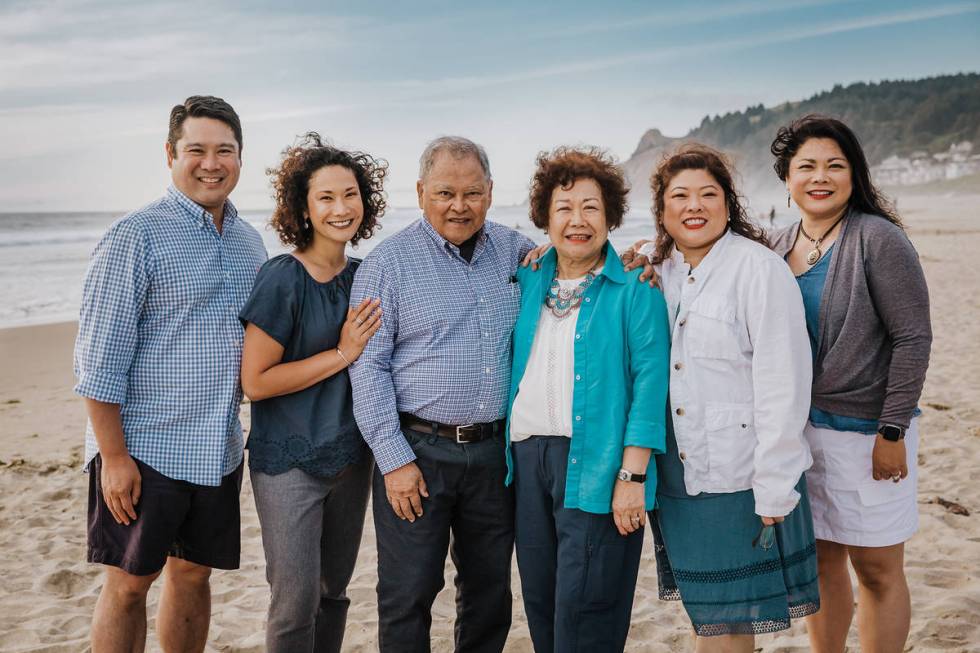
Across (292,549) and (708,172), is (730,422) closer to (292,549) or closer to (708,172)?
(708,172)

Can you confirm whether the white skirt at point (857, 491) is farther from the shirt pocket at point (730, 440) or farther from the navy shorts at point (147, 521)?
the navy shorts at point (147, 521)

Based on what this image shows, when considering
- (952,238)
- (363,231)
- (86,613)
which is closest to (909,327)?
(363,231)

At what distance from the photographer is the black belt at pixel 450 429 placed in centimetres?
302

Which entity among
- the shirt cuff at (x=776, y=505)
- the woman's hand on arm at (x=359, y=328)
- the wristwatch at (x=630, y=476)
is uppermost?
the woman's hand on arm at (x=359, y=328)

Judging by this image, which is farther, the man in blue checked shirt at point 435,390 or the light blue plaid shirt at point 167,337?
the man in blue checked shirt at point 435,390

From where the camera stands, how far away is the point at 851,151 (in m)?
2.98

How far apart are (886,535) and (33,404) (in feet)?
28.3

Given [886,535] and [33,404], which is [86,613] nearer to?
[886,535]

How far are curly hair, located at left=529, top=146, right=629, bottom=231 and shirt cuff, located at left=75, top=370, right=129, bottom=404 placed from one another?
66.9 inches

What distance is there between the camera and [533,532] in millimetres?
2971

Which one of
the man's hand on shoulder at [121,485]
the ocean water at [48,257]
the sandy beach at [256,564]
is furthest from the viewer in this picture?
the ocean water at [48,257]

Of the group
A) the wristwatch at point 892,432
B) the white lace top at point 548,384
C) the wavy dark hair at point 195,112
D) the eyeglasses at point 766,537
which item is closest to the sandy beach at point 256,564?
the eyeglasses at point 766,537

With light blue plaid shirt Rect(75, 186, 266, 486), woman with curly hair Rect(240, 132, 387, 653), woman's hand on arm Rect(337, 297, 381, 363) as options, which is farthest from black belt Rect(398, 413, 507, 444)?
light blue plaid shirt Rect(75, 186, 266, 486)

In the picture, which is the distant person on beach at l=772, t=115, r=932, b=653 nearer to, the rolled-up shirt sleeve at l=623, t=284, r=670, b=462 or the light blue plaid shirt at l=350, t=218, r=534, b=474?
the rolled-up shirt sleeve at l=623, t=284, r=670, b=462
